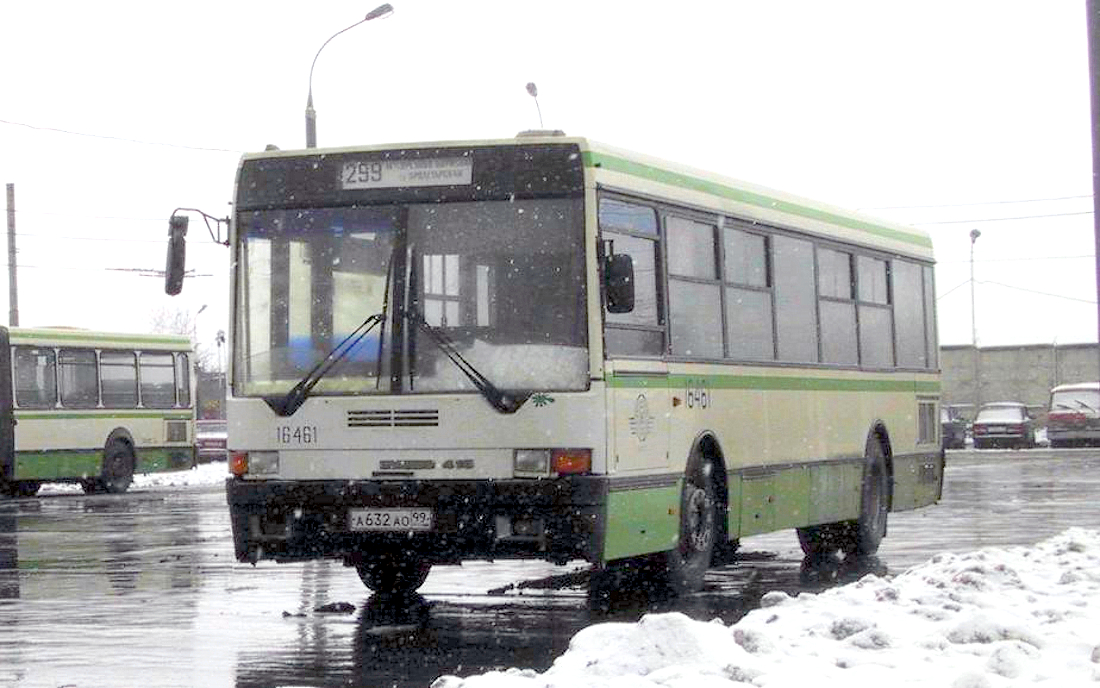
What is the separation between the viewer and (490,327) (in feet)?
41.8

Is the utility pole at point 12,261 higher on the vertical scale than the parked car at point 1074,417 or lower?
higher

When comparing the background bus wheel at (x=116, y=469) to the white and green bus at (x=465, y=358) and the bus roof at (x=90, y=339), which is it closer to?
the bus roof at (x=90, y=339)

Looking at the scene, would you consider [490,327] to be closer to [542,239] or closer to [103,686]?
[542,239]

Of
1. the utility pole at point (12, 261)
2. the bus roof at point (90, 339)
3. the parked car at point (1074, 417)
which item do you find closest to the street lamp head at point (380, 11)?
the bus roof at point (90, 339)

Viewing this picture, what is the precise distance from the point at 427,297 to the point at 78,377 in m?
24.7

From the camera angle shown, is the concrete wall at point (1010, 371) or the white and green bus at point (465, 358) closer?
the white and green bus at point (465, 358)

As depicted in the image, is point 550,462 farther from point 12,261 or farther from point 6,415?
point 12,261

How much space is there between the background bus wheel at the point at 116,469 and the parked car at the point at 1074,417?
30.2 metres

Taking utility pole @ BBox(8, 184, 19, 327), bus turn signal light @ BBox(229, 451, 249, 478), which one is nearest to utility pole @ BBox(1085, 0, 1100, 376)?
bus turn signal light @ BBox(229, 451, 249, 478)

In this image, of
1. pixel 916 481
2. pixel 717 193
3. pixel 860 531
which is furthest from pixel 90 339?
pixel 717 193

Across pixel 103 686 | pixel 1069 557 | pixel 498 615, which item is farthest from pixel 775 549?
pixel 103 686

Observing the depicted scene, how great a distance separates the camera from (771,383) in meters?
15.9

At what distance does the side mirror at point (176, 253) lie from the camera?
44.9 ft

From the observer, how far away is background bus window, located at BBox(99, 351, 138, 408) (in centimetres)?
3731
